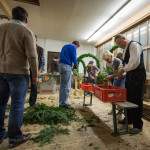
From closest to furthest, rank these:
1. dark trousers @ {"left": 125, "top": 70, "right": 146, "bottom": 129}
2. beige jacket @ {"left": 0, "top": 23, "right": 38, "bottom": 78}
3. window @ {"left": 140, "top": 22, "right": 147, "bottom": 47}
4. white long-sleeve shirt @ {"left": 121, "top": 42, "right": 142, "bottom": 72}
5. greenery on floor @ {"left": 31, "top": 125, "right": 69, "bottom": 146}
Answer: beige jacket @ {"left": 0, "top": 23, "right": 38, "bottom": 78}
greenery on floor @ {"left": 31, "top": 125, "right": 69, "bottom": 146}
white long-sleeve shirt @ {"left": 121, "top": 42, "right": 142, "bottom": 72}
dark trousers @ {"left": 125, "top": 70, "right": 146, "bottom": 129}
window @ {"left": 140, "top": 22, "right": 147, "bottom": 47}

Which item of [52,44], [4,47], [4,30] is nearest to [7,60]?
[4,47]

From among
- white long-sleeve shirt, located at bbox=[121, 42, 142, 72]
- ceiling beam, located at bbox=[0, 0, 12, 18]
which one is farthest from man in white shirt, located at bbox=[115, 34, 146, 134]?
ceiling beam, located at bbox=[0, 0, 12, 18]

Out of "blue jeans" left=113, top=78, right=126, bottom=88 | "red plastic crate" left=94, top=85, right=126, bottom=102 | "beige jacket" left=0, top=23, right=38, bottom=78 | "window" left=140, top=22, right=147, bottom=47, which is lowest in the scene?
"red plastic crate" left=94, top=85, right=126, bottom=102

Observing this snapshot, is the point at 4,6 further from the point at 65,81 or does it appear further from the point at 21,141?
the point at 21,141

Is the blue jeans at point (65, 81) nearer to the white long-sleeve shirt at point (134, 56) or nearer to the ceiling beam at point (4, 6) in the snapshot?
the white long-sleeve shirt at point (134, 56)

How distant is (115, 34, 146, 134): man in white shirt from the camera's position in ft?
5.59

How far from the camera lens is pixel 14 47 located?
1290mm

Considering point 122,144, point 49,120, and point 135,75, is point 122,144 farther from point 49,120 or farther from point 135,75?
point 49,120

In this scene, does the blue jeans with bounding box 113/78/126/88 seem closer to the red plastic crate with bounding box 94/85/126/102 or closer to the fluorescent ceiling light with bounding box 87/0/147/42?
the red plastic crate with bounding box 94/85/126/102

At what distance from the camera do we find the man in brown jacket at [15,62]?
1.28 metres

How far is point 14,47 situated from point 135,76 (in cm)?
184

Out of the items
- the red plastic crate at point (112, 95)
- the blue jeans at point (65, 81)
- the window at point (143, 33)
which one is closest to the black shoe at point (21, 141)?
the red plastic crate at point (112, 95)

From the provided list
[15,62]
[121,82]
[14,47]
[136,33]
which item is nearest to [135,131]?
[121,82]

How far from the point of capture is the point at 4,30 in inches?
50.9
